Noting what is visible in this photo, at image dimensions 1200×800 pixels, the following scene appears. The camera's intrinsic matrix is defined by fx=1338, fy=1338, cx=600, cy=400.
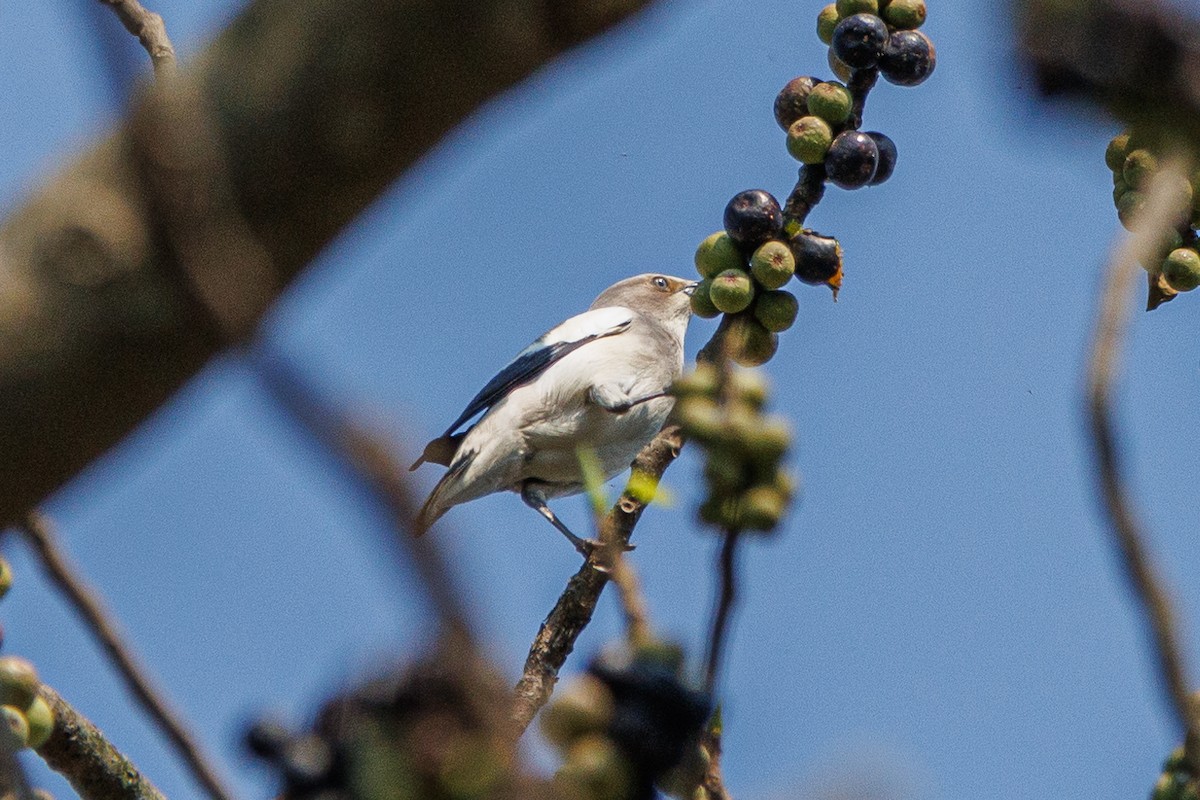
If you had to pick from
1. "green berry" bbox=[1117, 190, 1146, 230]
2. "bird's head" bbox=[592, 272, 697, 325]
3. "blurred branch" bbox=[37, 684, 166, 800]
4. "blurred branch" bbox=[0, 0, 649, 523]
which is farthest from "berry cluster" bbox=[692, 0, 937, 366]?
"bird's head" bbox=[592, 272, 697, 325]

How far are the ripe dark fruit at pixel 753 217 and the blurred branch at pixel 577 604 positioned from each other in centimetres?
81

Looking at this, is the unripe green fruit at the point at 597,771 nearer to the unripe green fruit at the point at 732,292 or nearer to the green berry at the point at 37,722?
the green berry at the point at 37,722

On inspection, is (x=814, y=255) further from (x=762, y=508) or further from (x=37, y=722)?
(x=762, y=508)

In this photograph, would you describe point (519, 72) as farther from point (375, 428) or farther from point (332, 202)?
point (375, 428)

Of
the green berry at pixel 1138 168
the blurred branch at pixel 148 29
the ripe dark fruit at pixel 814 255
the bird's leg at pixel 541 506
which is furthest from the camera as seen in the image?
the bird's leg at pixel 541 506

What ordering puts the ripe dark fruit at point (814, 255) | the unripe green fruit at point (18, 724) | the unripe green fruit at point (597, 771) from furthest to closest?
the ripe dark fruit at point (814, 255) < the unripe green fruit at point (18, 724) < the unripe green fruit at point (597, 771)

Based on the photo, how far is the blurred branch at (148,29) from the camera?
5750mm

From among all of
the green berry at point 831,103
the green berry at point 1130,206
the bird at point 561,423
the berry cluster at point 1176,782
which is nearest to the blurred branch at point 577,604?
the green berry at point 831,103

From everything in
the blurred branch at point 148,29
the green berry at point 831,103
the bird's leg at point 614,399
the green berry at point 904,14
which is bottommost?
the bird's leg at point 614,399

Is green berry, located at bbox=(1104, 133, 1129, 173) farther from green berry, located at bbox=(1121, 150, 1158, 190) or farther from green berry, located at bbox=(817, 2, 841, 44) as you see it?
green berry, located at bbox=(817, 2, 841, 44)

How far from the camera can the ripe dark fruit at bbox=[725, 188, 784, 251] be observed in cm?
516

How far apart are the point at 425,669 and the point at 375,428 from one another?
724mm

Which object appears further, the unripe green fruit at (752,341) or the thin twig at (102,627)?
the unripe green fruit at (752,341)

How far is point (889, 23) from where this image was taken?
5242 millimetres
